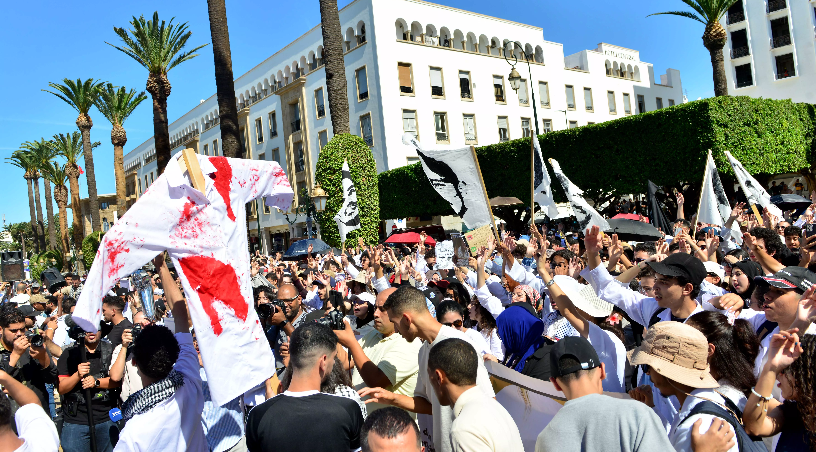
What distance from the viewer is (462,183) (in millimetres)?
7816

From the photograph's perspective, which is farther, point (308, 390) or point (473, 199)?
point (473, 199)

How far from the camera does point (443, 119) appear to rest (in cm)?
3869

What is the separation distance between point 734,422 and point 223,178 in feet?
10.3

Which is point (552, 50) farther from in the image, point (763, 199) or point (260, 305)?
point (260, 305)

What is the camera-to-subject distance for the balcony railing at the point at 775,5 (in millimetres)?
41794

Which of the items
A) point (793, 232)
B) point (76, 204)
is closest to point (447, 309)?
point (793, 232)

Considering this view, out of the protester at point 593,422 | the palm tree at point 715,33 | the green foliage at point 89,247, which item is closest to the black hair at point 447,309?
the protester at point 593,422

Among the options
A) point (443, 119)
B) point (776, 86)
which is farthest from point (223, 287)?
point (776, 86)

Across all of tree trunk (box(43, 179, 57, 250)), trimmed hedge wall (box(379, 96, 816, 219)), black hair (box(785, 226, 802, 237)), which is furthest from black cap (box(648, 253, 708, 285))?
tree trunk (box(43, 179, 57, 250))

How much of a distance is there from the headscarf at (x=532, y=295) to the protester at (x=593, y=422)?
2.79 m

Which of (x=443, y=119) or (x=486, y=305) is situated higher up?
(x=443, y=119)

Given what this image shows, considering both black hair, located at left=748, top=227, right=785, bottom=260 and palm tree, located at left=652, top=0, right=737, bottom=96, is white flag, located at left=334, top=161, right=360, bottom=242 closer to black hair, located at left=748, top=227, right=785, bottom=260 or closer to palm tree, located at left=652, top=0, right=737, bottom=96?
black hair, located at left=748, top=227, right=785, bottom=260

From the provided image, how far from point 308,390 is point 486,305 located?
258 cm

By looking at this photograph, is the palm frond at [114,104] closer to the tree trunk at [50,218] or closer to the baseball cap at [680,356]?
the tree trunk at [50,218]
